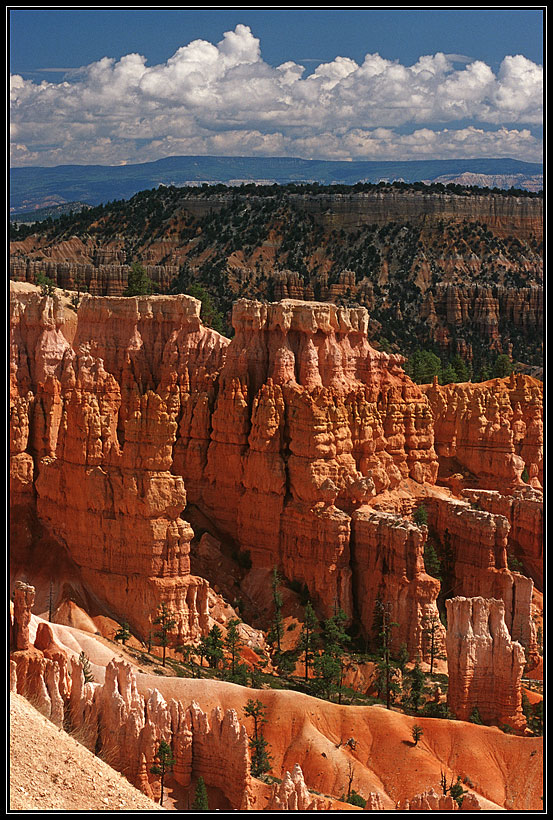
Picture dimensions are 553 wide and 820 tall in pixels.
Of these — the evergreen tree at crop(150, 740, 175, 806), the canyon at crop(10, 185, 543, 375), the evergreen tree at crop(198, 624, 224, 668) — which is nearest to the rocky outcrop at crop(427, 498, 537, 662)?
the evergreen tree at crop(198, 624, 224, 668)

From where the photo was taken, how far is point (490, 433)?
60.7 m

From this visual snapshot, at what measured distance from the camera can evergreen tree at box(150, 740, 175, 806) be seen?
100 feet

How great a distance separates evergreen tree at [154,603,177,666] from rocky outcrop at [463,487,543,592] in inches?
712

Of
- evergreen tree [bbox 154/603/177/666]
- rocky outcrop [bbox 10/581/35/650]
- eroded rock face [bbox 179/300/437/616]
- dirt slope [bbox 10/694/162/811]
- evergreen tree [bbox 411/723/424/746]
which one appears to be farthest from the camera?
eroded rock face [bbox 179/300/437/616]

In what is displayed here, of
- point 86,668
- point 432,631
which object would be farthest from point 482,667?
point 86,668

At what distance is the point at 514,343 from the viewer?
434 ft

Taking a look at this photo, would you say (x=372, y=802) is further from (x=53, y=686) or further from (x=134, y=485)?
(x=134, y=485)

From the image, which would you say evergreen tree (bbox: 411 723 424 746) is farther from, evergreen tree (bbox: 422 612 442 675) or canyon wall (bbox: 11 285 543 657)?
canyon wall (bbox: 11 285 543 657)

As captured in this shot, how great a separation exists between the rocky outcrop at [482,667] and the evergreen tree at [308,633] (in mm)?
6295

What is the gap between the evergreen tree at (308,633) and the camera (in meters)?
44.2

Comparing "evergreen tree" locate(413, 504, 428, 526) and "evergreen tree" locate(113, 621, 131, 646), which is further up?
"evergreen tree" locate(413, 504, 428, 526)

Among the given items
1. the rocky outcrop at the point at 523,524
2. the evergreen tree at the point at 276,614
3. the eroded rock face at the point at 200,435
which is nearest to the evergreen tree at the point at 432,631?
the eroded rock face at the point at 200,435

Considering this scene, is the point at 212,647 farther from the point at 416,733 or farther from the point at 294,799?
the point at 294,799

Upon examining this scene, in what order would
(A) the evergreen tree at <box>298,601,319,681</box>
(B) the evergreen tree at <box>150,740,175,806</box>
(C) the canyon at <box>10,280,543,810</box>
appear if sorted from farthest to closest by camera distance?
(A) the evergreen tree at <box>298,601,319,681</box>
(C) the canyon at <box>10,280,543,810</box>
(B) the evergreen tree at <box>150,740,175,806</box>
